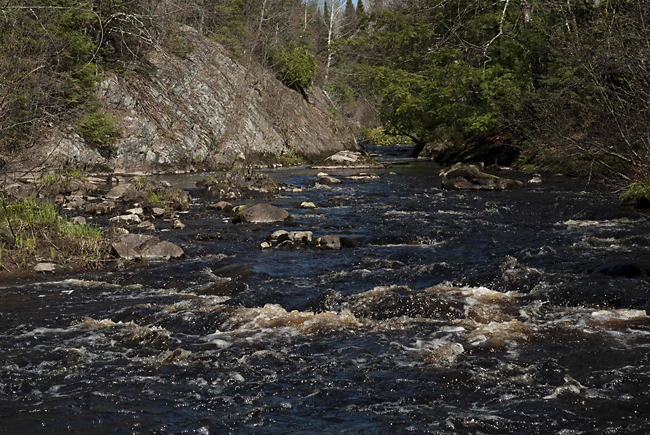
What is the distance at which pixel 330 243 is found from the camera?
39.8 feet

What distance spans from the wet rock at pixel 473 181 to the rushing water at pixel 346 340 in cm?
878

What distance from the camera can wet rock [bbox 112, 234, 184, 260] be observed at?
36.2ft

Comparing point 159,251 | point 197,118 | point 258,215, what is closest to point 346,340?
point 159,251

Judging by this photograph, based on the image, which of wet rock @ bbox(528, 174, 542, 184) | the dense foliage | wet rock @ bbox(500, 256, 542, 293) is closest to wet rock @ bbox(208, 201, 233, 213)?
wet rock @ bbox(500, 256, 542, 293)

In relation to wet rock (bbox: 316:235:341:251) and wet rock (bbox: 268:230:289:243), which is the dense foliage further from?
wet rock (bbox: 268:230:289:243)

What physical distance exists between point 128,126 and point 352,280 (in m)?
22.4

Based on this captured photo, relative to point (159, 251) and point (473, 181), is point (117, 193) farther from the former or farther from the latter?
point (473, 181)

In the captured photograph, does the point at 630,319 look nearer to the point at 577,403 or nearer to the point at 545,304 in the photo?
the point at 545,304

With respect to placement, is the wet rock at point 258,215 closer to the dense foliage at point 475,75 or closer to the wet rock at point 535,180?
the dense foliage at point 475,75

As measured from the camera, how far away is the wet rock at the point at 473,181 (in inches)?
847

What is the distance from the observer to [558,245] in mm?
11586

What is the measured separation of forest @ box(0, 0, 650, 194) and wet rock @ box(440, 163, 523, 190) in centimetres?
171

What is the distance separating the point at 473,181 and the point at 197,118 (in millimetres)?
17034

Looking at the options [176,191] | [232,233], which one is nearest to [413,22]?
[176,191]
